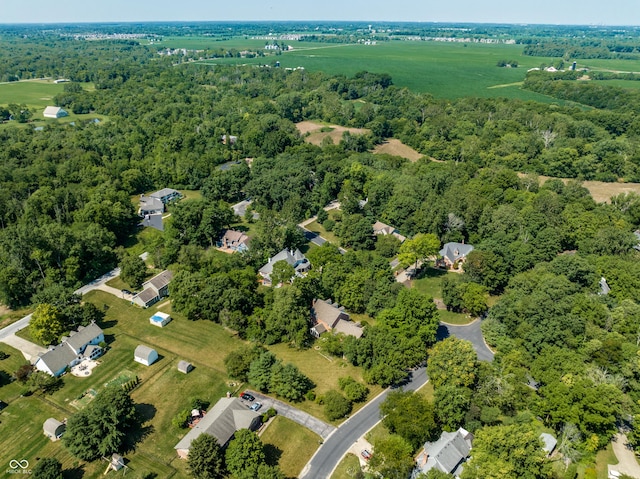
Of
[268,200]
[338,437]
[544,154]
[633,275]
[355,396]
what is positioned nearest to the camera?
[338,437]

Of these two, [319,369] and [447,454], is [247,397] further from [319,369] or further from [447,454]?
[447,454]

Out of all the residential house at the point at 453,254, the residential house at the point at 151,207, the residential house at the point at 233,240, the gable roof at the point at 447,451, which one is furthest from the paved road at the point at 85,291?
the residential house at the point at 453,254

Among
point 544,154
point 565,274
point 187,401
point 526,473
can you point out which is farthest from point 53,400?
point 544,154

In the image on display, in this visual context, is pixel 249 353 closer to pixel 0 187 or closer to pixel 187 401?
pixel 187 401

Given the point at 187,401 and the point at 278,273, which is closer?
the point at 187,401

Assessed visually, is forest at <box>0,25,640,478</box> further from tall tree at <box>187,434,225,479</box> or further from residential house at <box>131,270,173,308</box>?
tall tree at <box>187,434,225,479</box>

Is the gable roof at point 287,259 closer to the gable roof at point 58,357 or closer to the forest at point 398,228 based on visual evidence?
the forest at point 398,228
